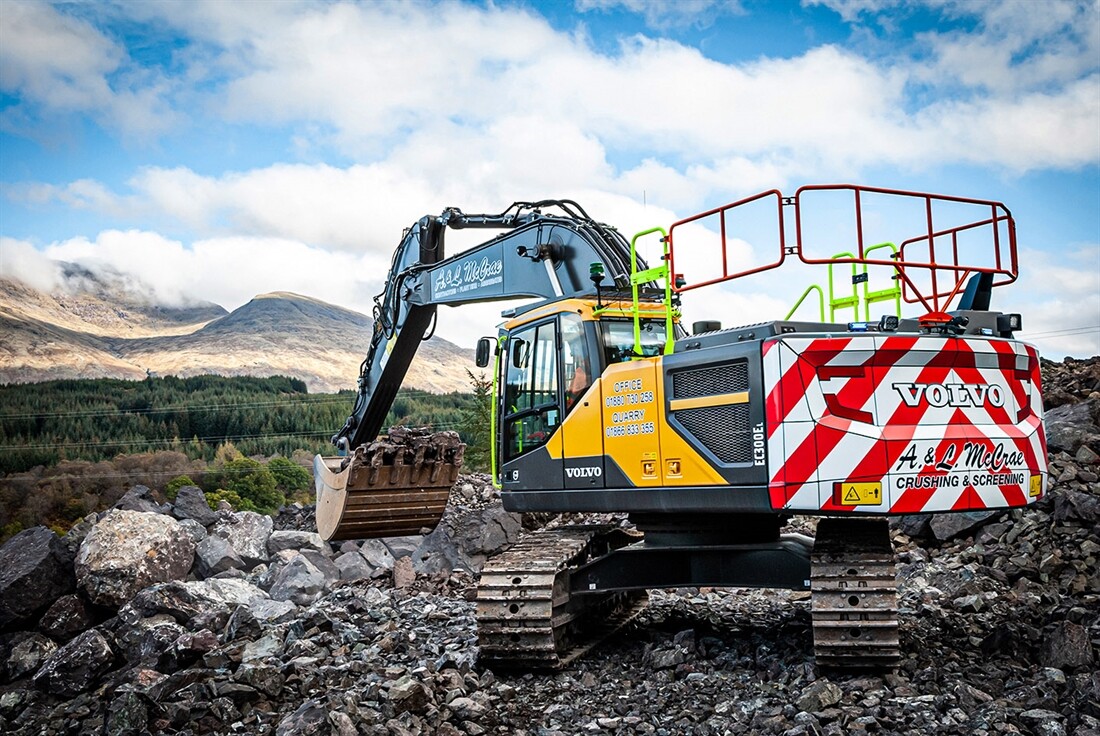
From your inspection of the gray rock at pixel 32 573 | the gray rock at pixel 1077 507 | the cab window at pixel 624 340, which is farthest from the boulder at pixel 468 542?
the gray rock at pixel 1077 507

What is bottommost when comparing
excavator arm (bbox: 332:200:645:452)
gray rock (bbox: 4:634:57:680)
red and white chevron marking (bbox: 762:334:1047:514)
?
gray rock (bbox: 4:634:57:680)

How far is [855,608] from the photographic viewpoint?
6.00m

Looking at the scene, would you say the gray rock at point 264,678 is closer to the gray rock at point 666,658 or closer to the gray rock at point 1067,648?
the gray rock at point 666,658

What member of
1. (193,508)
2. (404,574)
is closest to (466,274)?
(404,574)

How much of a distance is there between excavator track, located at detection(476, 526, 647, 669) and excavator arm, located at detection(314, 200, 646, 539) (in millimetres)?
2088

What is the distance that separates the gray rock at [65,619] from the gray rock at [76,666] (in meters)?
1.71

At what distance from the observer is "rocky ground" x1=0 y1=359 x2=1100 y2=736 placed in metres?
5.77

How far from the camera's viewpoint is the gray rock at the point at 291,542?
41.8ft

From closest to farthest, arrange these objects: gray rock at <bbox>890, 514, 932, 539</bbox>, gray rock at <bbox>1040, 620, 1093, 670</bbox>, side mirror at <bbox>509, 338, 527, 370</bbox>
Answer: gray rock at <bbox>1040, 620, 1093, 670</bbox> < side mirror at <bbox>509, 338, 527, 370</bbox> < gray rock at <bbox>890, 514, 932, 539</bbox>

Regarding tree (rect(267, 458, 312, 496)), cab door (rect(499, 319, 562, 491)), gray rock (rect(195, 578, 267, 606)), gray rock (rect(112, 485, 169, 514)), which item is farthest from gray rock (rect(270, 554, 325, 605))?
tree (rect(267, 458, 312, 496))

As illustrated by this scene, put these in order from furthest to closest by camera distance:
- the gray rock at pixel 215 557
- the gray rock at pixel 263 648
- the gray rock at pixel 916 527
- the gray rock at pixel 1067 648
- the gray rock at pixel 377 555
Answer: the gray rock at pixel 215 557
the gray rock at pixel 377 555
the gray rock at pixel 916 527
the gray rock at pixel 263 648
the gray rock at pixel 1067 648

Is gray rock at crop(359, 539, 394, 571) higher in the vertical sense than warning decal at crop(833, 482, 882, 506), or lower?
lower

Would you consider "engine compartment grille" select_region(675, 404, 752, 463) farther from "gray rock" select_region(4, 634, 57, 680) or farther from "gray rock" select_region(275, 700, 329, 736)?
"gray rock" select_region(4, 634, 57, 680)

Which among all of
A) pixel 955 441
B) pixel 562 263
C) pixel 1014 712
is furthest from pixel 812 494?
pixel 562 263
